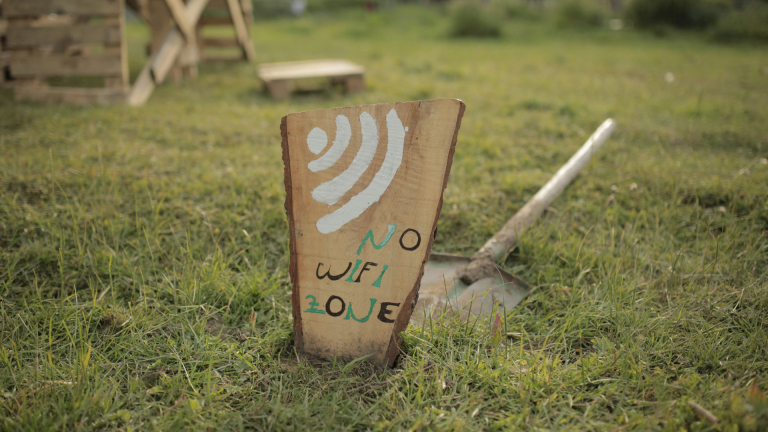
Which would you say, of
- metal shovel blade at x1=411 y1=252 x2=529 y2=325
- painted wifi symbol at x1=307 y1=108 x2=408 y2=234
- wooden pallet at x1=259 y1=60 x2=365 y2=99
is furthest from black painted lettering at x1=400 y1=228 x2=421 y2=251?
wooden pallet at x1=259 y1=60 x2=365 y2=99

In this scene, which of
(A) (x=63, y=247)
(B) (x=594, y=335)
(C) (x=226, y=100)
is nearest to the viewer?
(B) (x=594, y=335)

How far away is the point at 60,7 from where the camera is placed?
4.12m

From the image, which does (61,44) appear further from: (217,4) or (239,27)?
(217,4)

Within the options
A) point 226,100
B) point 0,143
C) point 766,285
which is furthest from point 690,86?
point 0,143

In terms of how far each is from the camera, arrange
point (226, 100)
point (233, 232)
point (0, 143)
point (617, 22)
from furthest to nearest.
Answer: point (617, 22) → point (226, 100) → point (0, 143) → point (233, 232)

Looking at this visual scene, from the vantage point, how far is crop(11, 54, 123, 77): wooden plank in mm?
4215

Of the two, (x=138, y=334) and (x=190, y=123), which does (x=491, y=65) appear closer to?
(x=190, y=123)

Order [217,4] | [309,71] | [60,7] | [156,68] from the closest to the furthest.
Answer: [60,7]
[156,68]
[309,71]
[217,4]

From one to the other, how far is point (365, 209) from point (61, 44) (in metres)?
4.25

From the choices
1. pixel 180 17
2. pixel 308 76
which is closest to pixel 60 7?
pixel 180 17

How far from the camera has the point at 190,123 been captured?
3871 mm

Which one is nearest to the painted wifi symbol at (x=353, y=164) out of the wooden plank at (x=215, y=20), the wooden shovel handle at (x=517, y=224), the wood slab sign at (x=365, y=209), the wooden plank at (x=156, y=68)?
the wood slab sign at (x=365, y=209)

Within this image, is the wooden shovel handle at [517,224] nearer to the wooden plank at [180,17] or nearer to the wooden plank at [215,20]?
the wooden plank at [180,17]

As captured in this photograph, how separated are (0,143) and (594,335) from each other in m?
3.69
